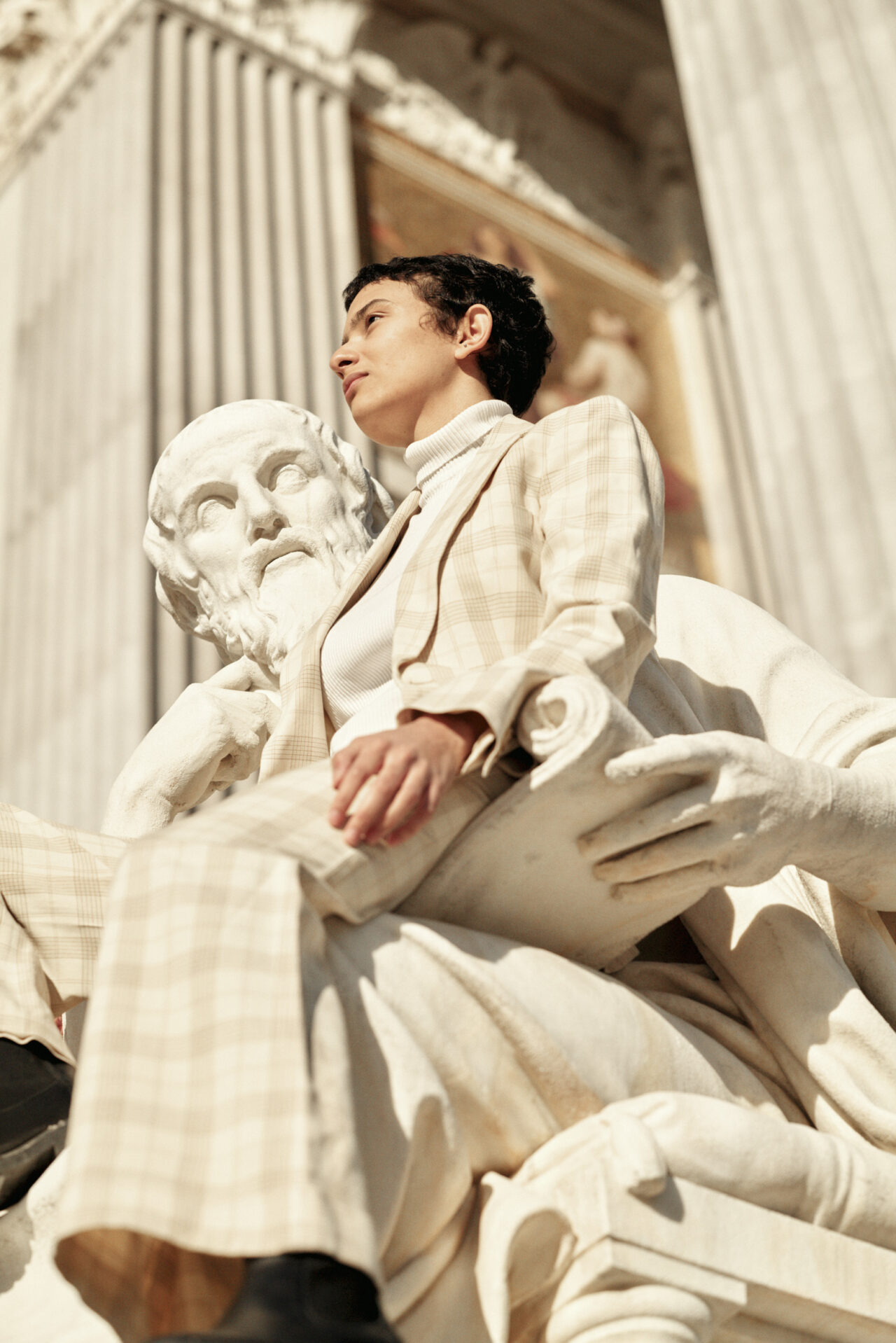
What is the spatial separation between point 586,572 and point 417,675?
0.20m

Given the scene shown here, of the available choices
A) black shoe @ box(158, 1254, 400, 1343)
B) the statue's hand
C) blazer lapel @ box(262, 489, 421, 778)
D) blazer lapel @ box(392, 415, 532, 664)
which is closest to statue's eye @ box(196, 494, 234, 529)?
the statue's hand

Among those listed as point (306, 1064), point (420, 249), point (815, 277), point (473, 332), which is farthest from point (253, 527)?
point (420, 249)

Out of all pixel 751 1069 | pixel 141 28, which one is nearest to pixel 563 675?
pixel 751 1069

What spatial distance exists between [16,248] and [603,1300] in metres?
7.58

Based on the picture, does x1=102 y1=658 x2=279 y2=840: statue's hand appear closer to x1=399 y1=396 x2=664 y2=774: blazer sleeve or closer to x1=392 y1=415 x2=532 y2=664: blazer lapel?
x1=392 y1=415 x2=532 y2=664: blazer lapel

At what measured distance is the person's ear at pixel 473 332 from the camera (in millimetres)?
2023

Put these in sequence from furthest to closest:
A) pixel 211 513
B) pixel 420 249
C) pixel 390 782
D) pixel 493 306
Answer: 1. pixel 420 249
2. pixel 211 513
3. pixel 493 306
4. pixel 390 782

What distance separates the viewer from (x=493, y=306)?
209 centimetres

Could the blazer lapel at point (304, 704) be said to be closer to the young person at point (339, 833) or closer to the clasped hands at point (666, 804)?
the young person at point (339, 833)

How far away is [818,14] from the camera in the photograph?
5.12 m

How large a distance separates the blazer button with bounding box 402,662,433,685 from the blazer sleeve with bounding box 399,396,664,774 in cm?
1

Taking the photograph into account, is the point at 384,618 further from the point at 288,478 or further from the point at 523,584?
the point at 288,478

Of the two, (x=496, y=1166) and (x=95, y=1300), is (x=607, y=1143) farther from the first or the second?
(x=95, y=1300)

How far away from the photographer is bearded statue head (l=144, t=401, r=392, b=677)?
7.54 feet
